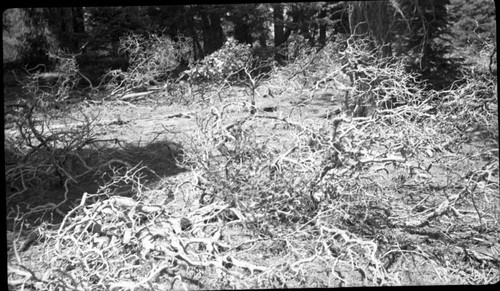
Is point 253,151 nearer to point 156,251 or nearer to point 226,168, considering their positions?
point 226,168

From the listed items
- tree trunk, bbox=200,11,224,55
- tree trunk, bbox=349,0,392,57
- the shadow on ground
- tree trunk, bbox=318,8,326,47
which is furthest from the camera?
tree trunk, bbox=318,8,326,47

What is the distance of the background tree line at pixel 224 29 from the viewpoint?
381 inches

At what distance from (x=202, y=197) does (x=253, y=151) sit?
0.62m

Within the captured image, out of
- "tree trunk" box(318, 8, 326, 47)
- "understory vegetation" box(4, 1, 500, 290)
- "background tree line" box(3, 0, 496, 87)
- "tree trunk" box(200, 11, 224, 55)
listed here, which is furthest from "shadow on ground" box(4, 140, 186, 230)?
"tree trunk" box(318, 8, 326, 47)

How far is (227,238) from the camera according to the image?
4.53 metres

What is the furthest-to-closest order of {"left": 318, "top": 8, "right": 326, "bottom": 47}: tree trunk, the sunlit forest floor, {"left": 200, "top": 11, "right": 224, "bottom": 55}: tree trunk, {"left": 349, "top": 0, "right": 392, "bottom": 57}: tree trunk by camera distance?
{"left": 318, "top": 8, "right": 326, "bottom": 47}: tree trunk < {"left": 200, "top": 11, "right": 224, "bottom": 55}: tree trunk < {"left": 349, "top": 0, "right": 392, "bottom": 57}: tree trunk < the sunlit forest floor

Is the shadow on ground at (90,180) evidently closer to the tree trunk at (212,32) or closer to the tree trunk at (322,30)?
the tree trunk at (212,32)

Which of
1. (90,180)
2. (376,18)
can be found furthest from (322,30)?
(90,180)

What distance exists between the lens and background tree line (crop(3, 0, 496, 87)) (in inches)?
381

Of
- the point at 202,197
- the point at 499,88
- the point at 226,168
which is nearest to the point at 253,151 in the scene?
the point at 226,168

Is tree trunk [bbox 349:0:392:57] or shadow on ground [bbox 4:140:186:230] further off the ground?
tree trunk [bbox 349:0:392:57]

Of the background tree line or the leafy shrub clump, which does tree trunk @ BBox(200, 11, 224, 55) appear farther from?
the leafy shrub clump

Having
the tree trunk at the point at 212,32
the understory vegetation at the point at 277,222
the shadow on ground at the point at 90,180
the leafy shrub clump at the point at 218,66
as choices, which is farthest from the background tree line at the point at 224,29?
the shadow on ground at the point at 90,180

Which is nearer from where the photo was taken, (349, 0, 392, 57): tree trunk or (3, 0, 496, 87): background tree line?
(349, 0, 392, 57): tree trunk
